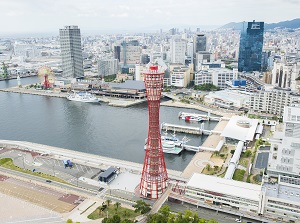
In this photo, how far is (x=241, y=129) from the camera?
29.6 meters

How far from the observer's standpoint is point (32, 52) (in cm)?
10212

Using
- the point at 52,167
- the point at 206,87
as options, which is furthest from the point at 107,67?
the point at 52,167

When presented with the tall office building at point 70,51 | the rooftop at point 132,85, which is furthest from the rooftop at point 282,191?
the tall office building at point 70,51

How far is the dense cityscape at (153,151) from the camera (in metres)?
17.4

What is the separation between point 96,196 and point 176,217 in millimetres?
5868

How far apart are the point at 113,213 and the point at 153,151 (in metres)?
4.46

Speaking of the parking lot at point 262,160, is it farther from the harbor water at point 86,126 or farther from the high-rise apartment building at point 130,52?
the high-rise apartment building at point 130,52

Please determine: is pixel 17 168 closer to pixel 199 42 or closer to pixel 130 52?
pixel 130 52

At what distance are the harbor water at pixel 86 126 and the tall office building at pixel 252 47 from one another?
31.8 metres

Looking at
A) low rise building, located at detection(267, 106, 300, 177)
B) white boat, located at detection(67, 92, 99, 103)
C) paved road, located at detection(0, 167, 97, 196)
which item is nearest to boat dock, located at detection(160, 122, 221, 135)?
low rise building, located at detection(267, 106, 300, 177)

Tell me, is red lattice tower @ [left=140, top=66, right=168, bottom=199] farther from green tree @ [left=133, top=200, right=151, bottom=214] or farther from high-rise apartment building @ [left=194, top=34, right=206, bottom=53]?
high-rise apartment building @ [left=194, top=34, right=206, bottom=53]

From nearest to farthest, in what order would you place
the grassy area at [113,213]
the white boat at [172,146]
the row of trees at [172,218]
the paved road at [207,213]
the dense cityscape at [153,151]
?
the row of trees at [172,218]
the paved road at [207,213]
the grassy area at [113,213]
the dense cityscape at [153,151]
the white boat at [172,146]

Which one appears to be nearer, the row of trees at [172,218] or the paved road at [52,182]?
the row of trees at [172,218]

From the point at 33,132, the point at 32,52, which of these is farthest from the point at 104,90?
the point at 32,52
